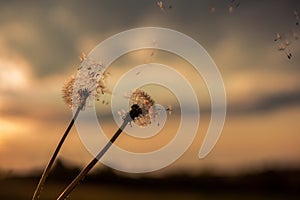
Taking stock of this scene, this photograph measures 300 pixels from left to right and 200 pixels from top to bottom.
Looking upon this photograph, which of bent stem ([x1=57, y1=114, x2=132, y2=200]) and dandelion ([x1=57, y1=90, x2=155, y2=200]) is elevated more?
dandelion ([x1=57, y1=90, x2=155, y2=200])

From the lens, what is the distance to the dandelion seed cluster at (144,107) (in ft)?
9.77

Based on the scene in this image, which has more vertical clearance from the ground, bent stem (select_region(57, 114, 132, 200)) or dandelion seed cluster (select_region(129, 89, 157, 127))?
dandelion seed cluster (select_region(129, 89, 157, 127))

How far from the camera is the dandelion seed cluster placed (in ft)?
9.77

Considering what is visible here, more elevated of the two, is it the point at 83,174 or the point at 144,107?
the point at 144,107

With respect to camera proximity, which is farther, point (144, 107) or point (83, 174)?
point (144, 107)

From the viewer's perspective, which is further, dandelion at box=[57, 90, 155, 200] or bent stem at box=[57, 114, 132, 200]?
dandelion at box=[57, 90, 155, 200]

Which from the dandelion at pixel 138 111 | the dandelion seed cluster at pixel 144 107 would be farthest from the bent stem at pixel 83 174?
the dandelion seed cluster at pixel 144 107

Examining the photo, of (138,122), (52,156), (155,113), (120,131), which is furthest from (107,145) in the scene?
(155,113)

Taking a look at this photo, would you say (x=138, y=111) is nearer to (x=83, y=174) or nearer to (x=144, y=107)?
(x=144, y=107)

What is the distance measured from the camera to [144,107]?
2.98m

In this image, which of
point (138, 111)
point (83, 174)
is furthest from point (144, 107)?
point (83, 174)

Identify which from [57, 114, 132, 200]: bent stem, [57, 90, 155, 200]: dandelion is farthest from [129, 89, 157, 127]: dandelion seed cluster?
[57, 114, 132, 200]: bent stem

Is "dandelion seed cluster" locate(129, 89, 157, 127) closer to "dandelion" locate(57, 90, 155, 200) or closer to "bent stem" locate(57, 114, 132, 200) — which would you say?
"dandelion" locate(57, 90, 155, 200)

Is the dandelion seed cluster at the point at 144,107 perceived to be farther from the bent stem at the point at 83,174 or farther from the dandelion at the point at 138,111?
the bent stem at the point at 83,174
